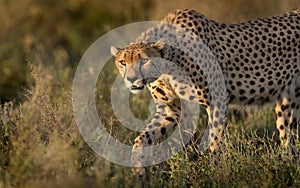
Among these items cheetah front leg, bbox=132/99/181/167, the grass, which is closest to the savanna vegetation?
the grass

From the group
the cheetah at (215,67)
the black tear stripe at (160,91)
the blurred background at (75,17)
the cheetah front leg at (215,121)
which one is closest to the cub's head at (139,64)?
the cheetah at (215,67)

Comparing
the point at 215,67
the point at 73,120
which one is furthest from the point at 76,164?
the point at 215,67

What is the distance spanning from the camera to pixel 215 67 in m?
4.67

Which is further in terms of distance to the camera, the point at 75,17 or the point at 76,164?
the point at 75,17

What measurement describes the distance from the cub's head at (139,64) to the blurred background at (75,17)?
232cm

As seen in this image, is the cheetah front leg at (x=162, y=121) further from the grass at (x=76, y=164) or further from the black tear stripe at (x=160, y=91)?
the grass at (x=76, y=164)

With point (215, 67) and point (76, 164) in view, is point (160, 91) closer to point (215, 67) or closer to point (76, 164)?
point (215, 67)

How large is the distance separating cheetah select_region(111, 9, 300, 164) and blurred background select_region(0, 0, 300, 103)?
6.98 ft

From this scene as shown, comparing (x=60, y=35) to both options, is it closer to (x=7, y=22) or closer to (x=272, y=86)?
(x=7, y=22)

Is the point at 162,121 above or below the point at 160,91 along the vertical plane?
below

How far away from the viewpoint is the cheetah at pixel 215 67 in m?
4.43

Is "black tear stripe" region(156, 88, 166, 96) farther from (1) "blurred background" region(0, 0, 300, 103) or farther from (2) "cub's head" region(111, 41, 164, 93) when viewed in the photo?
(1) "blurred background" region(0, 0, 300, 103)

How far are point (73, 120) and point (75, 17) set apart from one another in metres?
5.00

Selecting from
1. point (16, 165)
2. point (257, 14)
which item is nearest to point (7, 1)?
point (257, 14)
